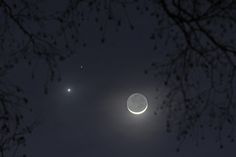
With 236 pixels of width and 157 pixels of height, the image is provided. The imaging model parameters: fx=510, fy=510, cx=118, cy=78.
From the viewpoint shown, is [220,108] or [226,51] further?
[220,108]

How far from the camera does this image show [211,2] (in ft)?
19.8

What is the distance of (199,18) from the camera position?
6023 mm

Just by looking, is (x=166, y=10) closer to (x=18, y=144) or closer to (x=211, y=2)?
(x=211, y=2)

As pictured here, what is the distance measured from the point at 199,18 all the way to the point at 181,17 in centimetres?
21

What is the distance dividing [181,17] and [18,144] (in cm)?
246

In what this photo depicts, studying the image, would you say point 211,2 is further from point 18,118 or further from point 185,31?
point 18,118

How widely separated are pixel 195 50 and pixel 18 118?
2.28m

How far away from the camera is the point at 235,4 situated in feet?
19.8

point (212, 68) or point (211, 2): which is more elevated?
point (211, 2)

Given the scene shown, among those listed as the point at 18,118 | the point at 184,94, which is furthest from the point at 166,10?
the point at 18,118

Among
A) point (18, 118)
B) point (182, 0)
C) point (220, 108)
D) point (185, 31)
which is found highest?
point (182, 0)

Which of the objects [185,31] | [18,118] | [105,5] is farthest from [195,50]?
[18,118]

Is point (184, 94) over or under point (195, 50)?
under

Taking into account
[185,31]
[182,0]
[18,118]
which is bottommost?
[18,118]
